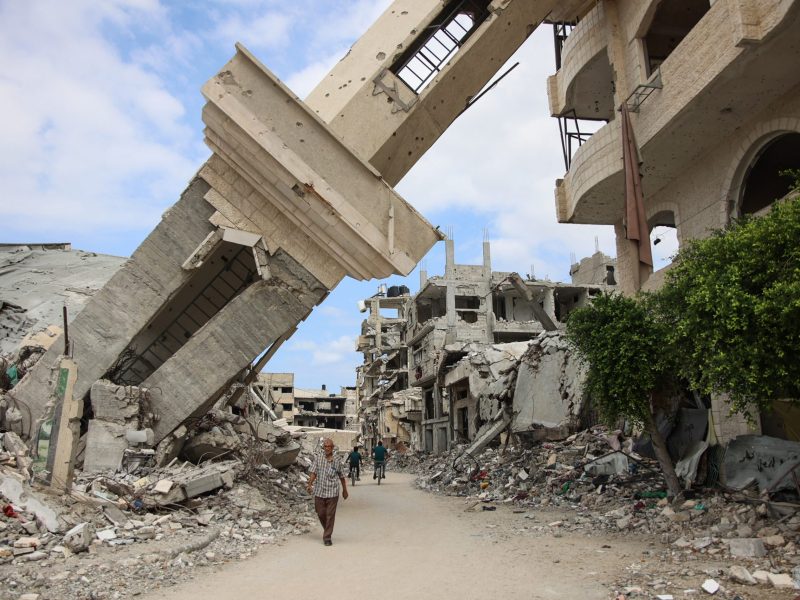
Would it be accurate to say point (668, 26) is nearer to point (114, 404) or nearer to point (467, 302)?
point (114, 404)

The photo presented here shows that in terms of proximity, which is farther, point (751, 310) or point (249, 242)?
point (249, 242)

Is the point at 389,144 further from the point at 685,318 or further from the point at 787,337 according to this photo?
the point at 787,337

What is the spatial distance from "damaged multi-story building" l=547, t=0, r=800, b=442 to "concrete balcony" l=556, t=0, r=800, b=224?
0.06ft

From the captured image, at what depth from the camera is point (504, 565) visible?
627cm

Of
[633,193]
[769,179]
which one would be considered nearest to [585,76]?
Result: [633,193]

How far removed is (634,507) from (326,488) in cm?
464

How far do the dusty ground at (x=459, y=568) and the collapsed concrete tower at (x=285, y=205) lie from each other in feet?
12.2

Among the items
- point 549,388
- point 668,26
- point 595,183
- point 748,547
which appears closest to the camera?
point 748,547

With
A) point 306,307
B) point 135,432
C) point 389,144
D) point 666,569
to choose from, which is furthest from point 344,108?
point 666,569

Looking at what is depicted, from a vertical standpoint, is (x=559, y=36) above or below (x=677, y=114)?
above

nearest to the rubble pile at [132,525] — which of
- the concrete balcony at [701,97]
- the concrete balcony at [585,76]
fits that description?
the concrete balcony at [701,97]

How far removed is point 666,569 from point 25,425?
31.9 feet

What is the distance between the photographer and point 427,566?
628 centimetres

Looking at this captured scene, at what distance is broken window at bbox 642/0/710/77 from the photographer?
11.6 metres
